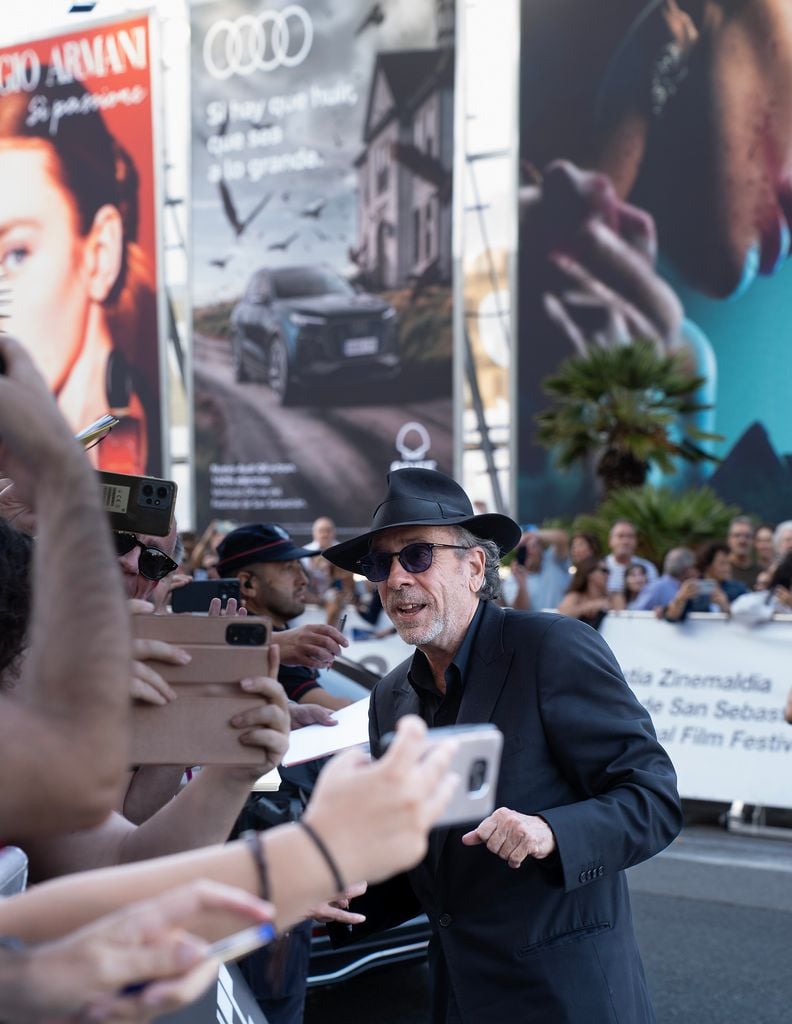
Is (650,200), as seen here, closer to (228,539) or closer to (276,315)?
(276,315)

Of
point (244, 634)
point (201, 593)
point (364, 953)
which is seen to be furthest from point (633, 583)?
point (244, 634)

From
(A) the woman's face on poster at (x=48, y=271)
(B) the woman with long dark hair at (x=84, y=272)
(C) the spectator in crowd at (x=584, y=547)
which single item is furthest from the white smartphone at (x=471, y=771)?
(A) the woman's face on poster at (x=48, y=271)

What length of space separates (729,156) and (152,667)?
81.9ft

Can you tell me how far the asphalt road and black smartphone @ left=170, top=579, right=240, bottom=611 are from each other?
2.92 metres

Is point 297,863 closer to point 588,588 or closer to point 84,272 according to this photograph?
point 588,588

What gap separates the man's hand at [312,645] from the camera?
3.17 meters

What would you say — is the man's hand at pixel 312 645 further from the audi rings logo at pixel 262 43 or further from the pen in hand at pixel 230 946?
the audi rings logo at pixel 262 43

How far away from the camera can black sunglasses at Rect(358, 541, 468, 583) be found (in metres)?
3.26

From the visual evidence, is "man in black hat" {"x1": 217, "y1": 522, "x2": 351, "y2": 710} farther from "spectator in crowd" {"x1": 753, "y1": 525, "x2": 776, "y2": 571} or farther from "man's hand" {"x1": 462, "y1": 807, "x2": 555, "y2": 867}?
"spectator in crowd" {"x1": 753, "y1": 525, "x2": 776, "y2": 571}

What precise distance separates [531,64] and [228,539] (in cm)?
2368

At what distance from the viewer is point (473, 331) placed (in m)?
27.5

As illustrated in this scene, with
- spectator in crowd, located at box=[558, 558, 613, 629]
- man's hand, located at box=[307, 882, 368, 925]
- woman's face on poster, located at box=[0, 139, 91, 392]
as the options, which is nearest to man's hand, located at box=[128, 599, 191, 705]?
man's hand, located at box=[307, 882, 368, 925]

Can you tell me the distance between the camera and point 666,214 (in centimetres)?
2550

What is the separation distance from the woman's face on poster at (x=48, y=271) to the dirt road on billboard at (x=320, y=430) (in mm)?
3692
